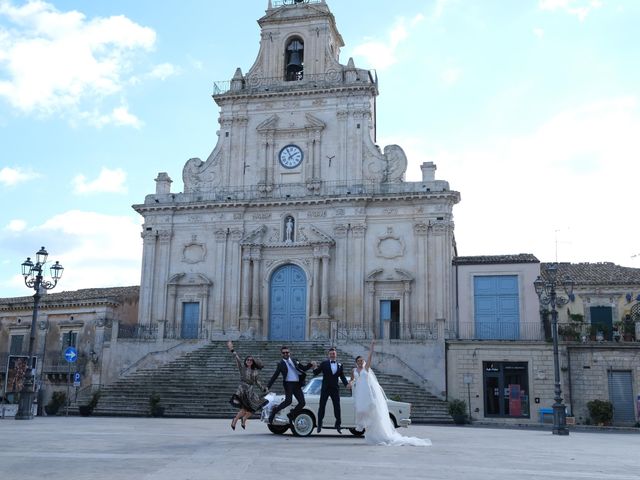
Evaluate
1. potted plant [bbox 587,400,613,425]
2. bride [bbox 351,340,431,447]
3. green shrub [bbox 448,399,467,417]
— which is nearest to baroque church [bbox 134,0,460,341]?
green shrub [bbox 448,399,467,417]

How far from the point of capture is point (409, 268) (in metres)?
38.5

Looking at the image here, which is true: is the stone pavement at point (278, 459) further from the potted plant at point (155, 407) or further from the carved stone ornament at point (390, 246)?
the carved stone ornament at point (390, 246)

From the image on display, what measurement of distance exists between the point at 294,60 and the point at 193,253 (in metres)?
12.9

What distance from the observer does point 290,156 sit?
41.8 m

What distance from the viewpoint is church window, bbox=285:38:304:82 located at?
4356 centimetres

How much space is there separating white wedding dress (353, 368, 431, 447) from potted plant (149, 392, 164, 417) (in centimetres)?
1542

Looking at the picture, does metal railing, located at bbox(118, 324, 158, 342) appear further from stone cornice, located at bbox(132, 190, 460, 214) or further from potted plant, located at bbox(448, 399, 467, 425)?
potted plant, located at bbox(448, 399, 467, 425)

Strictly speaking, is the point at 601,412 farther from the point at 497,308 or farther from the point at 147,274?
the point at 147,274

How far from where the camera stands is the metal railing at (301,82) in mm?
41312

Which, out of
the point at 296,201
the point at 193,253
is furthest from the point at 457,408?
the point at 193,253

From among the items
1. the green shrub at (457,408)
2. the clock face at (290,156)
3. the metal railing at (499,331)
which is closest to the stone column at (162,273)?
the clock face at (290,156)

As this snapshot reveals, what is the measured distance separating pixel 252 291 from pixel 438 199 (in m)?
11.3

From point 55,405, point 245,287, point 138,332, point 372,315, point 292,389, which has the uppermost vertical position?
point 245,287

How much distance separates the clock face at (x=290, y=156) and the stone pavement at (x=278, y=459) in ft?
89.6
